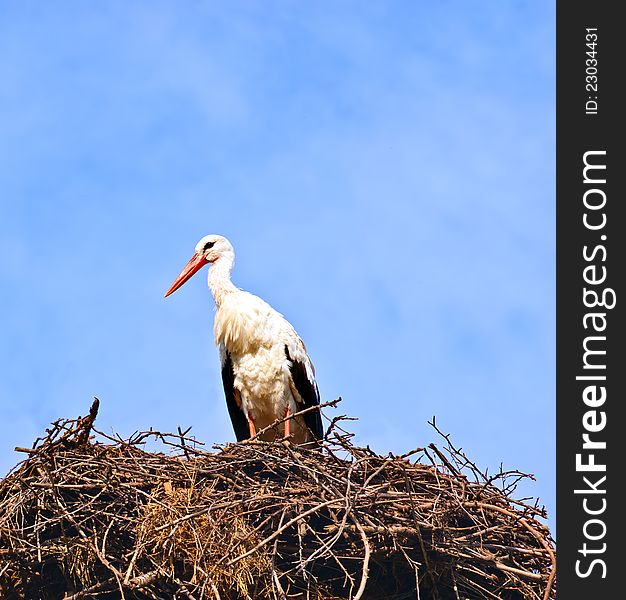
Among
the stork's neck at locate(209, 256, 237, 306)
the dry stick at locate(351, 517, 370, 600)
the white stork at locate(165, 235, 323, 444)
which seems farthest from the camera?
the stork's neck at locate(209, 256, 237, 306)

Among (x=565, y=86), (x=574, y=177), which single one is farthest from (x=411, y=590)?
(x=565, y=86)

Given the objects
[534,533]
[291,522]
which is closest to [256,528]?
[291,522]

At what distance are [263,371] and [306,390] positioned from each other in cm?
29

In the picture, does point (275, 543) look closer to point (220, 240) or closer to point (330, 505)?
point (330, 505)

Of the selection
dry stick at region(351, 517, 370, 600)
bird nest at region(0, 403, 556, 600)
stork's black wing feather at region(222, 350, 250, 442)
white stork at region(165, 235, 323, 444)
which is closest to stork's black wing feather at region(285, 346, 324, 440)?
white stork at region(165, 235, 323, 444)

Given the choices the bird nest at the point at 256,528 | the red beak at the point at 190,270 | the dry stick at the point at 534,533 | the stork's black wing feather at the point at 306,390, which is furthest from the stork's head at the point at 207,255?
the dry stick at the point at 534,533

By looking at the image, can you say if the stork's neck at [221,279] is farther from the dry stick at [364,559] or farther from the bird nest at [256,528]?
the dry stick at [364,559]

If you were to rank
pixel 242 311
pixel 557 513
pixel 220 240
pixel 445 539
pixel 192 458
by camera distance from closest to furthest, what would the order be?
pixel 557 513, pixel 445 539, pixel 192 458, pixel 242 311, pixel 220 240

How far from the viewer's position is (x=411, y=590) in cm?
518

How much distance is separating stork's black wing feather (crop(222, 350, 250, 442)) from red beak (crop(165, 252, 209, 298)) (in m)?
0.82

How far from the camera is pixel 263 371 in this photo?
6.70m

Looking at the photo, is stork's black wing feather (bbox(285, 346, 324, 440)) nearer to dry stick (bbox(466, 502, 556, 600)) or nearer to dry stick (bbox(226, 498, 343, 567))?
dry stick (bbox(466, 502, 556, 600))

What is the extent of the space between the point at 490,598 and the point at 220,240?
3227 mm

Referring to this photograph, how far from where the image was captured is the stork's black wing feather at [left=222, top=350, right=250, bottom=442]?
6859mm
